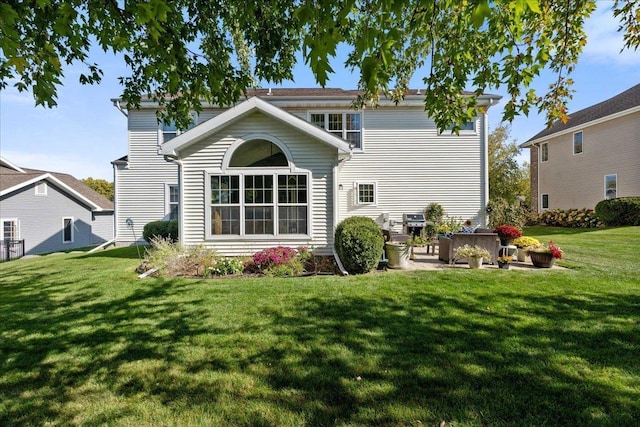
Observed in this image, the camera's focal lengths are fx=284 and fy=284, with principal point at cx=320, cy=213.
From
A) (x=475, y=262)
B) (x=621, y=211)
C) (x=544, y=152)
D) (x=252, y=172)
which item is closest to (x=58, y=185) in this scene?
(x=252, y=172)

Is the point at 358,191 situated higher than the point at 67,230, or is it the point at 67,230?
the point at 358,191

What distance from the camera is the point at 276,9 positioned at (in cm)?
472

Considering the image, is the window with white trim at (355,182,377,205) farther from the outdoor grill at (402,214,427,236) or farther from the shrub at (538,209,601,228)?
the shrub at (538,209,601,228)

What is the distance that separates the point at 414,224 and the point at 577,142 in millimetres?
17367

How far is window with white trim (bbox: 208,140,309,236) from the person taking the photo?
872 centimetres

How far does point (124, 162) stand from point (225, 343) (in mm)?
12936

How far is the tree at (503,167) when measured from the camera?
779 inches

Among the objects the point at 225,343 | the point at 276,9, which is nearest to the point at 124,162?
the point at 276,9

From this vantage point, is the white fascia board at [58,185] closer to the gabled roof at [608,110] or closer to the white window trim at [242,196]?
the white window trim at [242,196]

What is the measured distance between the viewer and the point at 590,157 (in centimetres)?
1836

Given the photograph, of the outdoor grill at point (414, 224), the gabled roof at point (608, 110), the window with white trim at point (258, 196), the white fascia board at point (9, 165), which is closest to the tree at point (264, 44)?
the window with white trim at point (258, 196)

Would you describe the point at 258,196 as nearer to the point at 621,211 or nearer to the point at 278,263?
the point at 278,263

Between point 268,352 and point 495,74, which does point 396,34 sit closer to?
point 495,74

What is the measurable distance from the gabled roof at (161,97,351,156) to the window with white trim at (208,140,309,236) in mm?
873
